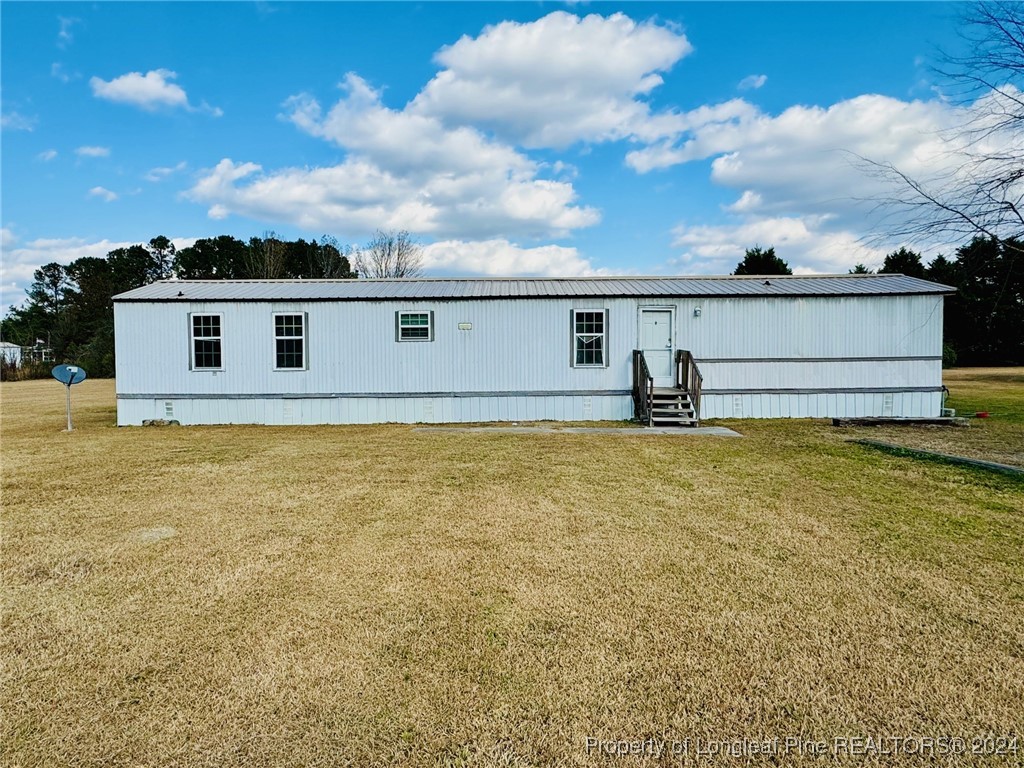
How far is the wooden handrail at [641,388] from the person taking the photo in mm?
11895

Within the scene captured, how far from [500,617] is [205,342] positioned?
1207 centimetres

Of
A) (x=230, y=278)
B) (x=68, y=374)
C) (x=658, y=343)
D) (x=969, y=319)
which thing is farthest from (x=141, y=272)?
(x=969, y=319)

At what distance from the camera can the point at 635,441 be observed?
31.5 feet

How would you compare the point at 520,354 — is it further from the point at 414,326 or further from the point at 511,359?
the point at 414,326

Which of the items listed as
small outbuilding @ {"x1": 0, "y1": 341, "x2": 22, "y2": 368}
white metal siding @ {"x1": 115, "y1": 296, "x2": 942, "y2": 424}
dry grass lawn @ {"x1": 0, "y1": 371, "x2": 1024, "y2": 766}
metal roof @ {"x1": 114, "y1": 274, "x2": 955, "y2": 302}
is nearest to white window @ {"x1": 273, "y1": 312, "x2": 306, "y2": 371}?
white metal siding @ {"x1": 115, "y1": 296, "x2": 942, "y2": 424}

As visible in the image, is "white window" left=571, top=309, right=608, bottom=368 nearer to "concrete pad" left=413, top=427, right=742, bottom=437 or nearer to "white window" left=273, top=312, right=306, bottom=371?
"concrete pad" left=413, top=427, right=742, bottom=437

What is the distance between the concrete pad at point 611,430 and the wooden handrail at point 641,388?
2.89 feet

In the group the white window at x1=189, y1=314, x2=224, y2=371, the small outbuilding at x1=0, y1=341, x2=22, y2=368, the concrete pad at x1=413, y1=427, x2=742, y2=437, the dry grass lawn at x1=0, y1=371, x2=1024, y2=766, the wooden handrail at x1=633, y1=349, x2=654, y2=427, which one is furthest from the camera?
the small outbuilding at x1=0, y1=341, x2=22, y2=368

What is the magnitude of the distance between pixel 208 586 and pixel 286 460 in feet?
15.2

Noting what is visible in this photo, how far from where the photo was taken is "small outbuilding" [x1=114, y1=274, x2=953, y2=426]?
494 inches

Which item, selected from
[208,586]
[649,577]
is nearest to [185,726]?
[208,586]

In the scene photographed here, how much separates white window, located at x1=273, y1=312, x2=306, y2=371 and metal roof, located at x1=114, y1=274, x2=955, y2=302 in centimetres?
46

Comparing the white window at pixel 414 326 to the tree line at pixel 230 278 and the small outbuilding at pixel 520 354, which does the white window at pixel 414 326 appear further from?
the tree line at pixel 230 278

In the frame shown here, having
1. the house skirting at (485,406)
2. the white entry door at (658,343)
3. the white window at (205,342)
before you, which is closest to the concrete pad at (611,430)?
the house skirting at (485,406)
